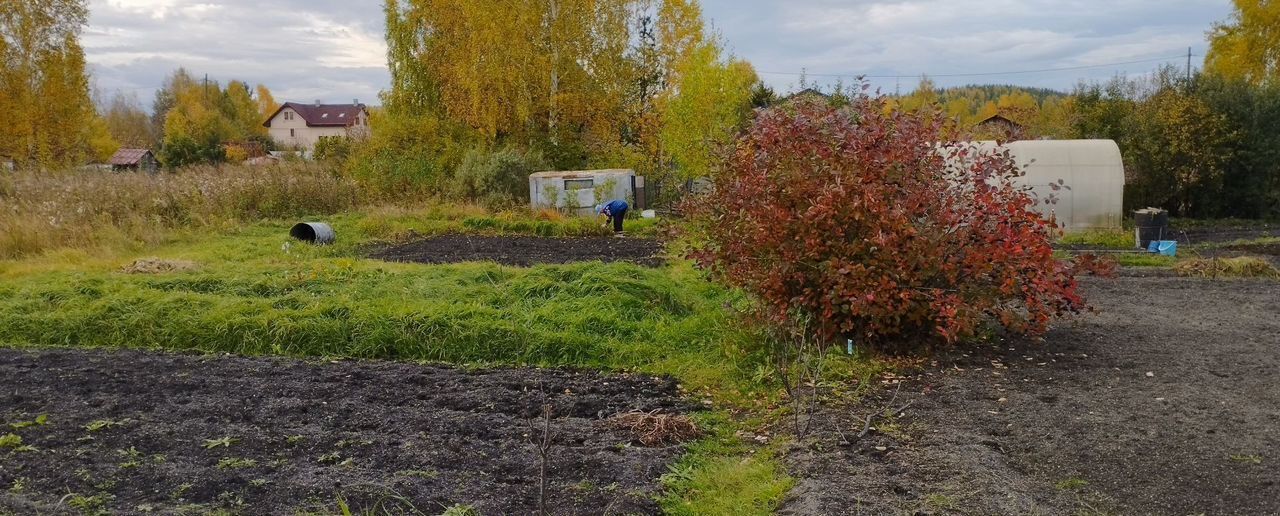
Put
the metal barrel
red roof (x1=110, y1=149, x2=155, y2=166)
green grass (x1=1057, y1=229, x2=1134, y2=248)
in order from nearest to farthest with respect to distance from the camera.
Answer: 1. the metal barrel
2. green grass (x1=1057, y1=229, x2=1134, y2=248)
3. red roof (x1=110, y1=149, x2=155, y2=166)

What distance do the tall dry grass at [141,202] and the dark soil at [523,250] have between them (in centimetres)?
408

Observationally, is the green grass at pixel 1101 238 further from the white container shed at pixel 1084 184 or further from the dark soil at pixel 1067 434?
the dark soil at pixel 1067 434

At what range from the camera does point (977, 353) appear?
6.34m

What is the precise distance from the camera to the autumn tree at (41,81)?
2814 cm

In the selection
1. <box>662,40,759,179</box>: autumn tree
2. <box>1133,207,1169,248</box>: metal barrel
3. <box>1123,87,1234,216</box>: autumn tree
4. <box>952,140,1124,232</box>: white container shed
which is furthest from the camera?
<box>662,40,759,179</box>: autumn tree

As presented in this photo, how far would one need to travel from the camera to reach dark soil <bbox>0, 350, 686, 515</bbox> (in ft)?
12.8

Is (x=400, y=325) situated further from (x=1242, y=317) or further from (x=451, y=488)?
(x=1242, y=317)

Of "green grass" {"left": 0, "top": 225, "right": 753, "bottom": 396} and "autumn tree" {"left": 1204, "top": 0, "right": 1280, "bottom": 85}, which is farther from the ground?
"autumn tree" {"left": 1204, "top": 0, "right": 1280, "bottom": 85}

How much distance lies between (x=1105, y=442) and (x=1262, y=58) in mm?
28493

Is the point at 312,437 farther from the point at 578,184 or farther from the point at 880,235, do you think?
the point at 578,184

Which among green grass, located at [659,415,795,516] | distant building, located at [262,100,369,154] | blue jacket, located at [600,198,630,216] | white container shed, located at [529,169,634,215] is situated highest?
distant building, located at [262,100,369,154]

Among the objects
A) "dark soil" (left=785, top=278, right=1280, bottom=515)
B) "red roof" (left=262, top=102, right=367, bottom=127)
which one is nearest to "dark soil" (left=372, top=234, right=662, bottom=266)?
"dark soil" (left=785, top=278, right=1280, bottom=515)

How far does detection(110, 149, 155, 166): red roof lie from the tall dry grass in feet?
105

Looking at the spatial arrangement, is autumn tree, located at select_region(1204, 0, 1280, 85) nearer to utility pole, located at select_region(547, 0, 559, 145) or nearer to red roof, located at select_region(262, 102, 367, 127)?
utility pole, located at select_region(547, 0, 559, 145)
